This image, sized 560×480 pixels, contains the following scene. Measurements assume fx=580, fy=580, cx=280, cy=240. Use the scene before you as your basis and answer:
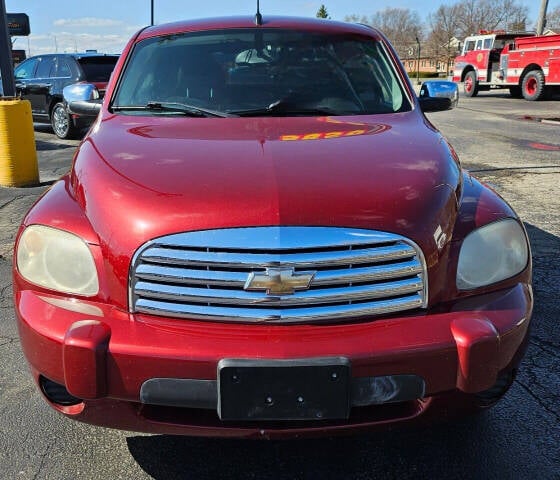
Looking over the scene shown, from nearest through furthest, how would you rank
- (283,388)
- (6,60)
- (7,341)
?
A: (283,388), (7,341), (6,60)

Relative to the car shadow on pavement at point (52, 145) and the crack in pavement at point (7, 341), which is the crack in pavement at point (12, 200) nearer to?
A: the crack in pavement at point (7, 341)

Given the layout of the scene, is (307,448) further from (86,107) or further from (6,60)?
(6,60)

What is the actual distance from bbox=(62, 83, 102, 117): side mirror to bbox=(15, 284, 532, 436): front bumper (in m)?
1.85

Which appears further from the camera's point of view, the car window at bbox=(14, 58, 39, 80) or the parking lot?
the car window at bbox=(14, 58, 39, 80)

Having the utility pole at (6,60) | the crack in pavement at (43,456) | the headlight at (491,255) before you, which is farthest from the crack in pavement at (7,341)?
the utility pole at (6,60)

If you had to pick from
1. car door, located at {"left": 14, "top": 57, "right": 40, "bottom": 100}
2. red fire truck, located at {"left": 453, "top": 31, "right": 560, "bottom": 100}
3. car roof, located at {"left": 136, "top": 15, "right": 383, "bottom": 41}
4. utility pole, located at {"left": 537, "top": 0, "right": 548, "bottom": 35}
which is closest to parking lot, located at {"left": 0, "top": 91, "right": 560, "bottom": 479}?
car roof, located at {"left": 136, "top": 15, "right": 383, "bottom": 41}

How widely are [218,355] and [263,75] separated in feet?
6.11

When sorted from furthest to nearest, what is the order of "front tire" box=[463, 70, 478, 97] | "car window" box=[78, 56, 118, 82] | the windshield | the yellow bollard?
"front tire" box=[463, 70, 478, 97], "car window" box=[78, 56, 118, 82], the yellow bollard, the windshield

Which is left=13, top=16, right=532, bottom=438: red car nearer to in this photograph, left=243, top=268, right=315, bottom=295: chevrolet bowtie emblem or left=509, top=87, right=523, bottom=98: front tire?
left=243, top=268, right=315, bottom=295: chevrolet bowtie emblem

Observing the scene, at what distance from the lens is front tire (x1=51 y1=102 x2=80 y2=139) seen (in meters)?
11.4

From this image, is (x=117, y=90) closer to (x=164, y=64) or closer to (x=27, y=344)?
(x=164, y=64)

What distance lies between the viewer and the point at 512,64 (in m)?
22.3

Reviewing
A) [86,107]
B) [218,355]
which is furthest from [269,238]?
[86,107]

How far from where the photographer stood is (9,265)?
4434mm
